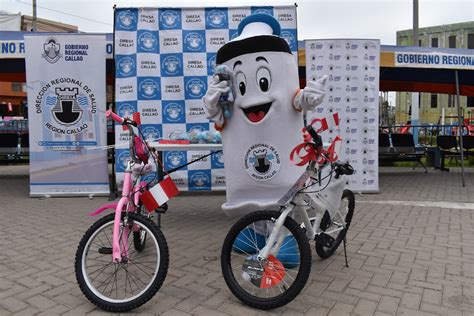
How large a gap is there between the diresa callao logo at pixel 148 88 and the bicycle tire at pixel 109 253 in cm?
436

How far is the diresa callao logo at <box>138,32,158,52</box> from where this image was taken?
22.6 feet

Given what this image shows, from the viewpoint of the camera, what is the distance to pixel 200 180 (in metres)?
7.06

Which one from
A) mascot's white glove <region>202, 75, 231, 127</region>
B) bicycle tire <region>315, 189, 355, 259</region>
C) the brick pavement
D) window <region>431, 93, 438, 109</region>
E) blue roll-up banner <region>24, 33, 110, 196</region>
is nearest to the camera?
the brick pavement

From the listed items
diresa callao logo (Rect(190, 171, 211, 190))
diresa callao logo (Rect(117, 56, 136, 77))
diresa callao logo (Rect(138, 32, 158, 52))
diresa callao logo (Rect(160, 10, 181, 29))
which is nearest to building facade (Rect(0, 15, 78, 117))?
diresa callao logo (Rect(117, 56, 136, 77))

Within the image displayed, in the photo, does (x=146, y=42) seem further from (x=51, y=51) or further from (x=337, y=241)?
(x=337, y=241)

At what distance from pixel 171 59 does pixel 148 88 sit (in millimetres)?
597

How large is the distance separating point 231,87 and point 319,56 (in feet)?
14.3

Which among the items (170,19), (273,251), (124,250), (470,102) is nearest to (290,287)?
(273,251)

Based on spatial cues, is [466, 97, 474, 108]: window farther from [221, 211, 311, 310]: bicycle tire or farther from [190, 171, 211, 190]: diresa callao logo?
[221, 211, 311, 310]: bicycle tire

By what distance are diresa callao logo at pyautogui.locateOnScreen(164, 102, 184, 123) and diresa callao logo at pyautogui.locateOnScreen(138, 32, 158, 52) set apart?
0.94 m

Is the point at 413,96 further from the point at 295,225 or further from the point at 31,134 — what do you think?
the point at 295,225

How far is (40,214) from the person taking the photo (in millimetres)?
5980

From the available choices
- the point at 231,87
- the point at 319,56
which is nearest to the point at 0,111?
the point at 319,56

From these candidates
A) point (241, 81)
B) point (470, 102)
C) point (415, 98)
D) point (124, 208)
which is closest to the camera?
point (124, 208)
